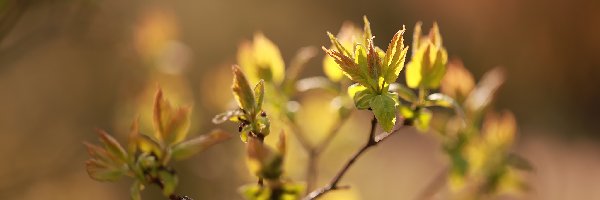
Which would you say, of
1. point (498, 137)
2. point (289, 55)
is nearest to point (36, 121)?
point (498, 137)

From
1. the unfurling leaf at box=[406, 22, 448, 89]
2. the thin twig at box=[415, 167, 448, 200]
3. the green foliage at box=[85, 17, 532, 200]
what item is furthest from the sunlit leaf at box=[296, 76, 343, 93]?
the thin twig at box=[415, 167, 448, 200]

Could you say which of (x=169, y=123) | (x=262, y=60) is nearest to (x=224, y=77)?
(x=262, y=60)

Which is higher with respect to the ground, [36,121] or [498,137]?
[36,121]

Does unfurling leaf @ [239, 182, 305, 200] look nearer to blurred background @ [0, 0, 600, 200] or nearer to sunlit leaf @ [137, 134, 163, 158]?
sunlit leaf @ [137, 134, 163, 158]

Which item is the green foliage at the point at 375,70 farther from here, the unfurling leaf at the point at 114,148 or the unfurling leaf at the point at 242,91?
the unfurling leaf at the point at 114,148

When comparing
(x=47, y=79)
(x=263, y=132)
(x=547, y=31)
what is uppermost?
(x=547, y=31)

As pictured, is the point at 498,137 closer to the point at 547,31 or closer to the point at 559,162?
the point at 559,162

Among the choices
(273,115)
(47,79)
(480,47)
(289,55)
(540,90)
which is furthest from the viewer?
(480,47)
